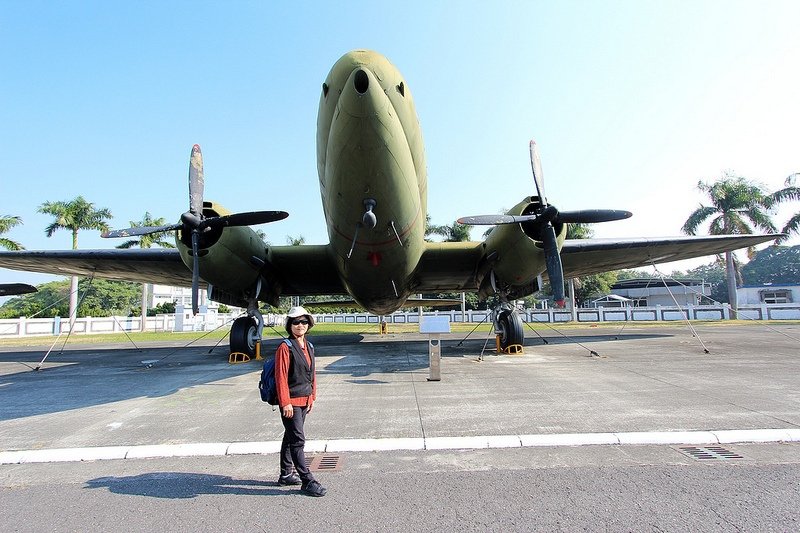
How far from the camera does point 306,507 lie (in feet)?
10.7

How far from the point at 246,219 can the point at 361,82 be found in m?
5.23

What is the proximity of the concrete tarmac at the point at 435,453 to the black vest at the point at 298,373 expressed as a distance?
798mm

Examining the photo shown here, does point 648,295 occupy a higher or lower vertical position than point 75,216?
lower

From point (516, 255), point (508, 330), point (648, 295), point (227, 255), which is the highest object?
point (227, 255)

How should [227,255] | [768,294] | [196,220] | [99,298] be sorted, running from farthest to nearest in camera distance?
[768,294], [99,298], [227,255], [196,220]

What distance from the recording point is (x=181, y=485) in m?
3.74

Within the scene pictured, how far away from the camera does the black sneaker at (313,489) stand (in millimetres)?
3426

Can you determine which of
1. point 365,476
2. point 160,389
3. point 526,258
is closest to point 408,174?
point 526,258

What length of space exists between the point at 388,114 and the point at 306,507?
5.83 metres

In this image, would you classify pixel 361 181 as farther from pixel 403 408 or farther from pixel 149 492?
pixel 149 492

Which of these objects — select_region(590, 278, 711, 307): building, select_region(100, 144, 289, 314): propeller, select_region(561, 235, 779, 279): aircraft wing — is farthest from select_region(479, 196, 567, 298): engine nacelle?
select_region(590, 278, 711, 307): building

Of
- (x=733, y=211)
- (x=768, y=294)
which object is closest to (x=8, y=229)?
(x=733, y=211)

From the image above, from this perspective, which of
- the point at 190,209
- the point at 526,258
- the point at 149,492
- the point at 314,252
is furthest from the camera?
the point at 314,252

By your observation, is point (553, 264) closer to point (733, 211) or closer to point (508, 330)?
point (508, 330)
